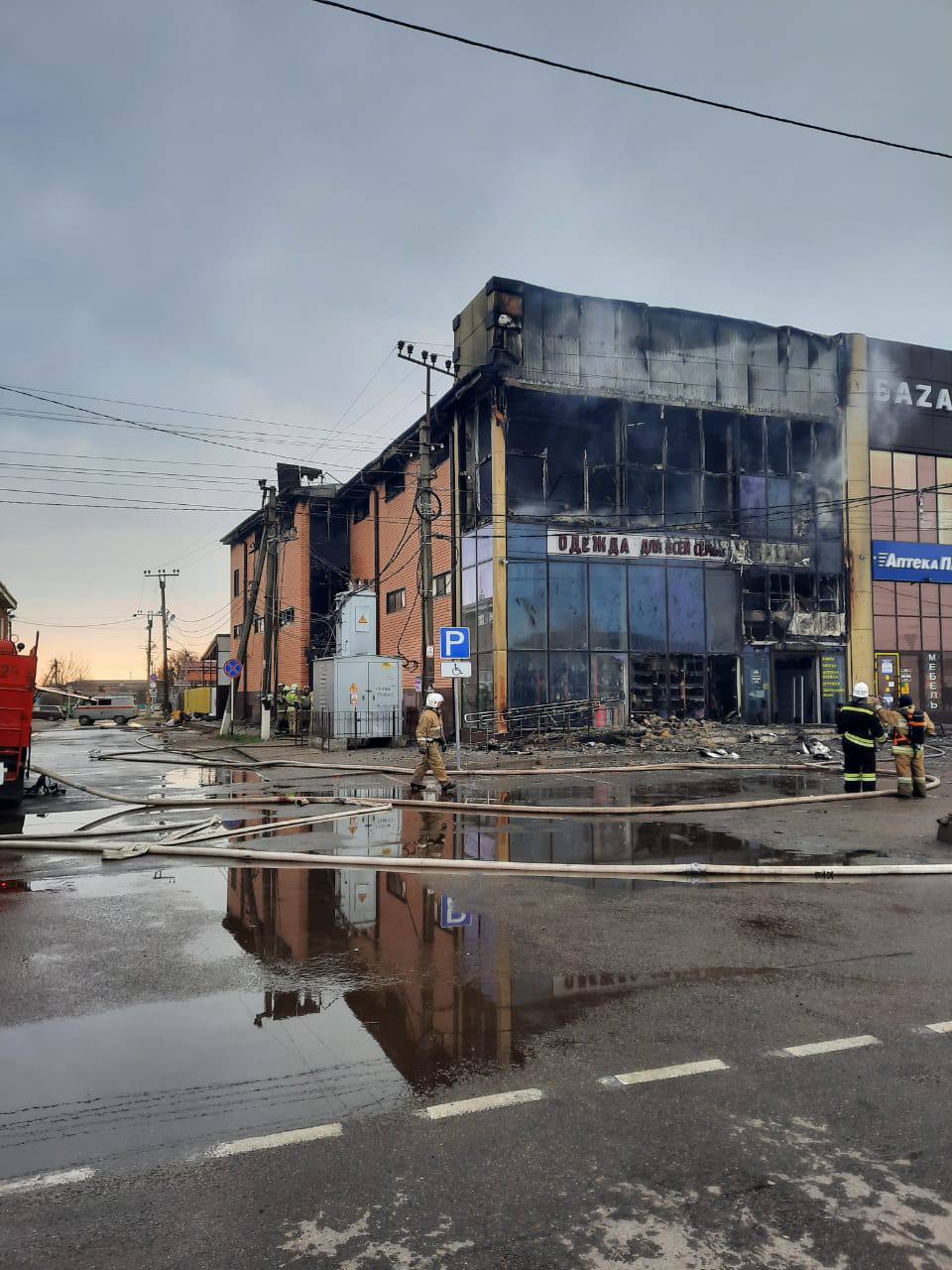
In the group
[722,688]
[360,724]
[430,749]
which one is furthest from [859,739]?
[360,724]

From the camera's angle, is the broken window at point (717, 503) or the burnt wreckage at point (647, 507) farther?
the broken window at point (717, 503)

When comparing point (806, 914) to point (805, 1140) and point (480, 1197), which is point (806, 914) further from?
point (480, 1197)

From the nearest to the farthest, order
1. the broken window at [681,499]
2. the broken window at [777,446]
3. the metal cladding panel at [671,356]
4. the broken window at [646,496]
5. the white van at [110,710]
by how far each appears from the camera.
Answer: the metal cladding panel at [671,356] → the broken window at [646,496] → the broken window at [681,499] → the broken window at [777,446] → the white van at [110,710]

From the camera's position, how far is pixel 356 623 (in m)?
35.7

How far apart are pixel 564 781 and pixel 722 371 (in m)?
19.5

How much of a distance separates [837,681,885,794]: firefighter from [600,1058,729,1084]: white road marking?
33.3ft

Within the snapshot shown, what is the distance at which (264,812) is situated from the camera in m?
12.8

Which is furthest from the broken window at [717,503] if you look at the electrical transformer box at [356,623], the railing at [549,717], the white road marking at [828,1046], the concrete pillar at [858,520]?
the white road marking at [828,1046]

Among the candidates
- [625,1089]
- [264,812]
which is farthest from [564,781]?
[625,1089]

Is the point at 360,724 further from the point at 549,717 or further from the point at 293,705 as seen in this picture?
the point at 293,705

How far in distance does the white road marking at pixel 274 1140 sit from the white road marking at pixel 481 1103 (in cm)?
39

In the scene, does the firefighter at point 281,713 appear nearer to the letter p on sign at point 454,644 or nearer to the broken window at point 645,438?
the broken window at point 645,438

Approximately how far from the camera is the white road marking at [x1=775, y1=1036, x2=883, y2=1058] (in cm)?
425

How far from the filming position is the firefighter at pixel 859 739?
13242 millimetres
